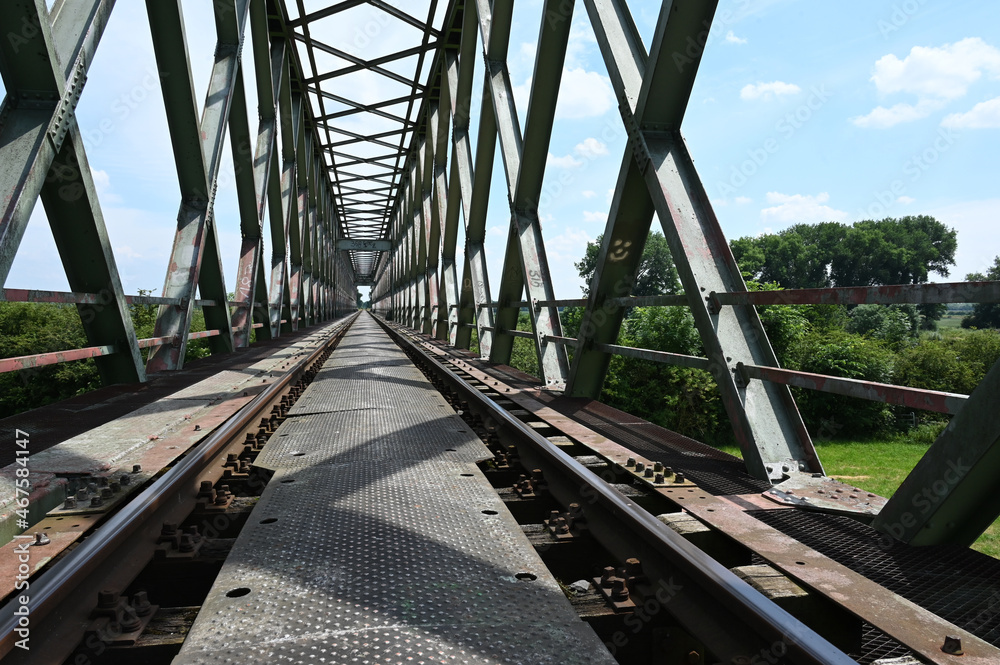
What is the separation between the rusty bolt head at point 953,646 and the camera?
1255mm

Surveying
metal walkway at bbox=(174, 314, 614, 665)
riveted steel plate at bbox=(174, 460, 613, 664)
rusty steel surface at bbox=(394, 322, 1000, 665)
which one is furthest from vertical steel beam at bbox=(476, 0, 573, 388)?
riveted steel plate at bbox=(174, 460, 613, 664)

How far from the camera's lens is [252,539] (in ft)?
6.47

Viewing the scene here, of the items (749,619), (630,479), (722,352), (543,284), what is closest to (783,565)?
(749,619)

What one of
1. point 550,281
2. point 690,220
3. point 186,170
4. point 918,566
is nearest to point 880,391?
point 918,566

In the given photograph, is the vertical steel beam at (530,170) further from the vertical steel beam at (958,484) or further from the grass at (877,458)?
the grass at (877,458)

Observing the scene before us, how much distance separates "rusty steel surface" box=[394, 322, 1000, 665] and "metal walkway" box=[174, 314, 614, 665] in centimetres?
67

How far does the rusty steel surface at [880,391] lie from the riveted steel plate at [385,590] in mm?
1308

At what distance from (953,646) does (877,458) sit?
13.9 metres

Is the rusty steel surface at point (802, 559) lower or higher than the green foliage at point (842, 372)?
higher

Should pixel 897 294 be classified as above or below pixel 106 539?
above

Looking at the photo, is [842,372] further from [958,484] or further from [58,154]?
[58,154]

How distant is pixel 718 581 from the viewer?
1497mm

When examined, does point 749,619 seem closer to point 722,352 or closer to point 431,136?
point 722,352

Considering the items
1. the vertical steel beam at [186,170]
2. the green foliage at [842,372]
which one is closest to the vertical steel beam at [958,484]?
the vertical steel beam at [186,170]
